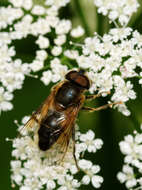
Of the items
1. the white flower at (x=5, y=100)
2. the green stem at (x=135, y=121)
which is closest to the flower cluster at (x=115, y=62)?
the green stem at (x=135, y=121)

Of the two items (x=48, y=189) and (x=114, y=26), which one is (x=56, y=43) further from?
(x=48, y=189)

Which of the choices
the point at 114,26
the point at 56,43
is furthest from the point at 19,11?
the point at 114,26

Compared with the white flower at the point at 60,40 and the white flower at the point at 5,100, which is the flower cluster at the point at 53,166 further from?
the white flower at the point at 60,40

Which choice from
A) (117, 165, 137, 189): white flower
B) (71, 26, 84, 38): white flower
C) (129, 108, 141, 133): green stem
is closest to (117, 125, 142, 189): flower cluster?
(117, 165, 137, 189): white flower

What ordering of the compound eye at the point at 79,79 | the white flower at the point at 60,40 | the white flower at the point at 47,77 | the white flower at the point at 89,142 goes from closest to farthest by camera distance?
the compound eye at the point at 79,79 < the white flower at the point at 89,142 < the white flower at the point at 47,77 < the white flower at the point at 60,40

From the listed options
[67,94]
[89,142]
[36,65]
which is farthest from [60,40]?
[89,142]

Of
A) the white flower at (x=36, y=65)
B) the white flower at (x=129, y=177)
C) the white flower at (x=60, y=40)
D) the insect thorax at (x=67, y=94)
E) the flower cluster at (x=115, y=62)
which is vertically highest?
the white flower at (x=60, y=40)
